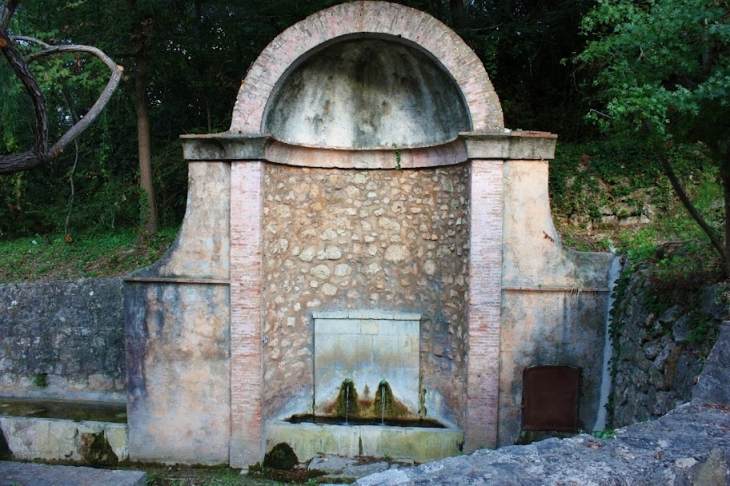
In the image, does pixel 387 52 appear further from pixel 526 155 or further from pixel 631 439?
pixel 631 439

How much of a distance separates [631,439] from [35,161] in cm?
492

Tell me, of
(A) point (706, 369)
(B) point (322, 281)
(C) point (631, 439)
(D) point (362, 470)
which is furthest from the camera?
(B) point (322, 281)

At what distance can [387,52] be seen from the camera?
7789 mm

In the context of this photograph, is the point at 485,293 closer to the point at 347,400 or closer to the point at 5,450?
the point at 347,400

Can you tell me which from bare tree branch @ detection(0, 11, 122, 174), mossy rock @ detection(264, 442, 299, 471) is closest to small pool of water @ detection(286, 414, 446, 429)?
mossy rock @ detection(264, 442, 299, 471)

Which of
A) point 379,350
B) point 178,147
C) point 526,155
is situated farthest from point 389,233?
point 178,147

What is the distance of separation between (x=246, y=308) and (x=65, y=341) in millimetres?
4127

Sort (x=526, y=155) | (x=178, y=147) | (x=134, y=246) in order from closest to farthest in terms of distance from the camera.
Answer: (x=526, y=155)
(x=134, y=246)
(x=178, y=147)

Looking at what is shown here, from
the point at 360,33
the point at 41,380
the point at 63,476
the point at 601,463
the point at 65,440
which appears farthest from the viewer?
the point at 41,380

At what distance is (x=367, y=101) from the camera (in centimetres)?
834

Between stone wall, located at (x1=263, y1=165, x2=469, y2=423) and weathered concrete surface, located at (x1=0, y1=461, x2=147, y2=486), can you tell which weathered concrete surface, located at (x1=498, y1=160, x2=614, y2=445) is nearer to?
stone wall, located at (x1=263, y1=165, x2=469, y2=423)

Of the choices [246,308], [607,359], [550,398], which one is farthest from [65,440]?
[607,359]

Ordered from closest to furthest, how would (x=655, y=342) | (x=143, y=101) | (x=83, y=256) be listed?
1. (x=655, y=342)
2. (x=83, y=256)
3. (x=143, y=101)

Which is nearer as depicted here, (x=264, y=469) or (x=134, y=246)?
(x=264, y=469)
